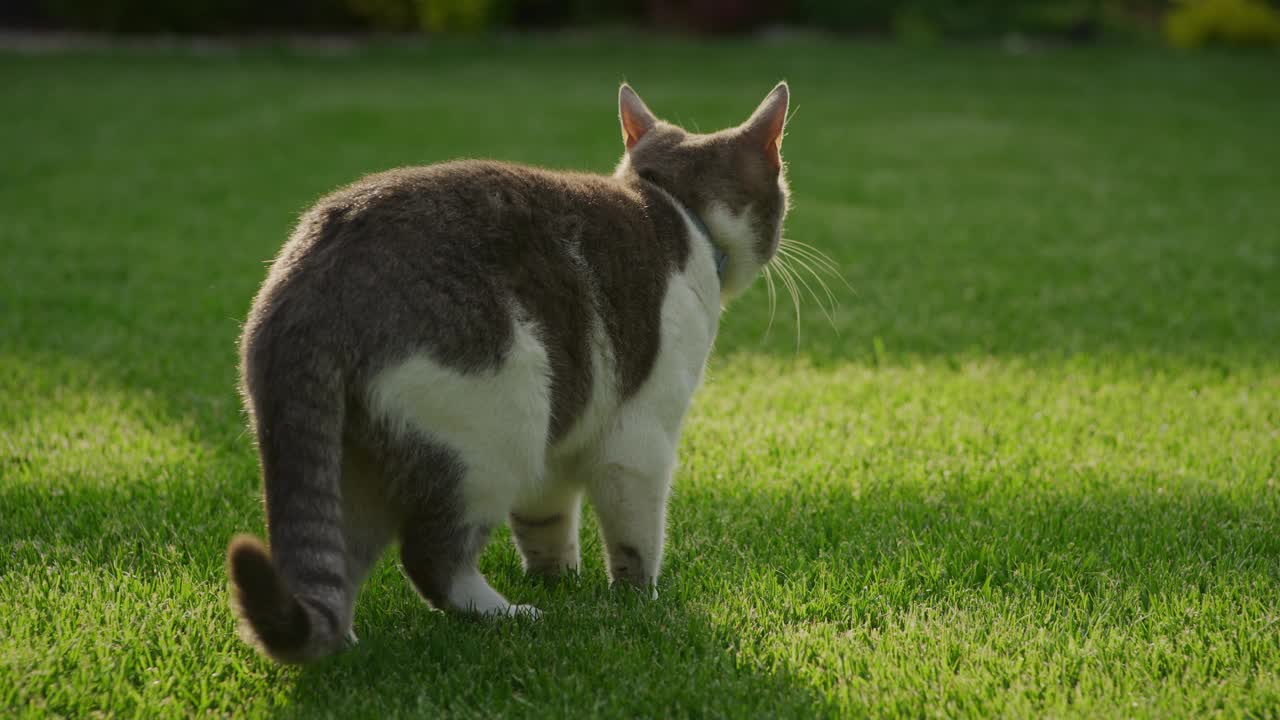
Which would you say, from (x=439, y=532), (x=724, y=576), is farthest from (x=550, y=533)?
(x=439, y=532)

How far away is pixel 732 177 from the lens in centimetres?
326

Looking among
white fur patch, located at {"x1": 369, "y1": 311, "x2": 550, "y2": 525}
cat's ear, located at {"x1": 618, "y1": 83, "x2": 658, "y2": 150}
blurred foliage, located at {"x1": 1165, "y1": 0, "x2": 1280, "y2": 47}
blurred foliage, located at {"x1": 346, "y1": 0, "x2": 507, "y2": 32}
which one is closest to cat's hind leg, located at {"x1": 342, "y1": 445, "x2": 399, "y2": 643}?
white fur patch, located at {"x1": 369, "y1": 311, "x2": 550, "y2": 525}

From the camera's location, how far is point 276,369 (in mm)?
2404

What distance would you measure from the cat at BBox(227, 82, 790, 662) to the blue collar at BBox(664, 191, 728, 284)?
0.04 meters

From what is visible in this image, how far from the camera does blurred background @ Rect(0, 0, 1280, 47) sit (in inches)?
831

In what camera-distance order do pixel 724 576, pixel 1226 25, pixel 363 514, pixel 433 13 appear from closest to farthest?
pixel 363 514, pixel 724 576, pixel 1226 25, pixel 433 13

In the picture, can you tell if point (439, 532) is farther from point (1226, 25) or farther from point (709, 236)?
point (1226, 25)

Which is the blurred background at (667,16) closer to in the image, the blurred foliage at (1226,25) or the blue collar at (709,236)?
the blurred foliage at (1226,25)

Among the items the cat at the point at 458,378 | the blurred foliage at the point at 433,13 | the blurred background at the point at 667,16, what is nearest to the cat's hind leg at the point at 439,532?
the cat at the point at 458,378

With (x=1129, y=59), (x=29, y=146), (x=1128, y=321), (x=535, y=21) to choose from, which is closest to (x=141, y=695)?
(x=1128, y=321)

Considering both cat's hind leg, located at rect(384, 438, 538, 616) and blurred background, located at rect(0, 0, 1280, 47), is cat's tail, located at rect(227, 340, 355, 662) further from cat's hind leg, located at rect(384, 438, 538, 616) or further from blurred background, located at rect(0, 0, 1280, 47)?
blurred background, located at rect(0, 0, 1280, 47)

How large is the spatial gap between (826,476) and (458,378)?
68.6 inches

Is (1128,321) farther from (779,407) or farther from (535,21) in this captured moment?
(535,21)

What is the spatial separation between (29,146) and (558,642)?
10.4 metres
